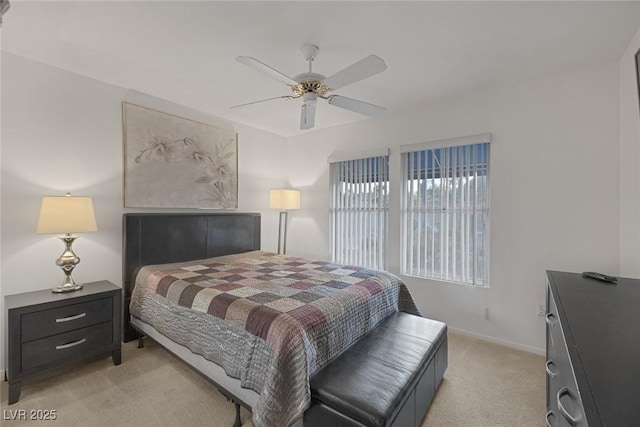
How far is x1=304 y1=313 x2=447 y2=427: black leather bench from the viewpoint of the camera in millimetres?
1353

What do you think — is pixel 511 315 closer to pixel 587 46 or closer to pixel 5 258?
pixel 587 46

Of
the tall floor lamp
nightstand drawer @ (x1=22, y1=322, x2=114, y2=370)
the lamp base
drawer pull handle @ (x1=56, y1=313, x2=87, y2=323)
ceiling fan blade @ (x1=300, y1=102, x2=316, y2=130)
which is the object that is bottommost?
nightstand drawer @ (x1=22, y1=322, x2=114, y2=370)

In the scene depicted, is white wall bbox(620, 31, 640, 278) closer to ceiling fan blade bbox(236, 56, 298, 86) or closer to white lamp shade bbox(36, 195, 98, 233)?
ceiling fan blade bbox(236, 56, 298, 86)

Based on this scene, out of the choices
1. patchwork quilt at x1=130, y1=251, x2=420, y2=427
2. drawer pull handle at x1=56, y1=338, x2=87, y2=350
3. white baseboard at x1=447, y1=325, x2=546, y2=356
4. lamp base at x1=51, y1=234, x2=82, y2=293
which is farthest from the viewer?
white baseboard at x1=447, y1=325, x2=546, y2=356

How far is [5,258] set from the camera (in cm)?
232

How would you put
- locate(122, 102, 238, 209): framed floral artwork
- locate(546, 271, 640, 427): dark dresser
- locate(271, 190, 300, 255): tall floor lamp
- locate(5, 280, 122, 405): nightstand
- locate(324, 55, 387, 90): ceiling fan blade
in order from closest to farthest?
locate(546, 271, 640, 427): dark dresser < locate(324, 55, 387, 90): ceiling fan blade < locate(5, 280, 122, 405): nightstand < locate(122, 102, 238, 209): framed floral artwork < locate(271, 190, 300, 255): tall floor lamp

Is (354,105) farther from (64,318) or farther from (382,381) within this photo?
(64,318)

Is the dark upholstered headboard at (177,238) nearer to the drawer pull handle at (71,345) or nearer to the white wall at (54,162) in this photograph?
the white wall at (54,162)

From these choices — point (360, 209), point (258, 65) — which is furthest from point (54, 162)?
point (360, 209)

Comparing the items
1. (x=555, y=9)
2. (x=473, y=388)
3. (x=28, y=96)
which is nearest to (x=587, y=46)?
(x=555, y=9)

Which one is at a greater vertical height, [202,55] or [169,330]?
[202,55]

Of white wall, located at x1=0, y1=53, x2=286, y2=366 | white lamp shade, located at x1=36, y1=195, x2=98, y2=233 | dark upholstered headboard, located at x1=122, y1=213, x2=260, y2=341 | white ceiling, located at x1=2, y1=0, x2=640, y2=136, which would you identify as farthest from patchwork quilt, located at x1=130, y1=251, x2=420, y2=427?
white ceiling, located at x1=2, y1=0, x2=640, y2=136

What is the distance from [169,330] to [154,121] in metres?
2.27

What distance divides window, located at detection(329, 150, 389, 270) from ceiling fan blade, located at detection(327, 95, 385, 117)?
133 centimetres
